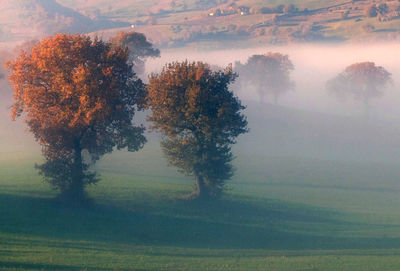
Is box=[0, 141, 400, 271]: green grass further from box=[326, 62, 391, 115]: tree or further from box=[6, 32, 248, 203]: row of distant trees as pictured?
box=[326, 62, 391, 115]: tree

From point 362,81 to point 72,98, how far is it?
116564mm

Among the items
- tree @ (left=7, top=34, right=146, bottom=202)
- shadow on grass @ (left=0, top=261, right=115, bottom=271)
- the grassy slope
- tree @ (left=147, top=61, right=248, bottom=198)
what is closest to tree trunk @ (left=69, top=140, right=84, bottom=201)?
tree @ (left=7, top=34, right=146, bottom=202)

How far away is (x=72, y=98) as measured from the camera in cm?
3800

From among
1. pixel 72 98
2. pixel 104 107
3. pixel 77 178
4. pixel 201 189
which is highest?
pixel 72 98

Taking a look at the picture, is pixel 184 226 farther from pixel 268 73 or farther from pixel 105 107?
pixel 268 73

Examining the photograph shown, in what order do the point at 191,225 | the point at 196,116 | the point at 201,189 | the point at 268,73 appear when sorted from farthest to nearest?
the point at 268,73
the point at 201,189
the point at 196,116
the point at 191,225

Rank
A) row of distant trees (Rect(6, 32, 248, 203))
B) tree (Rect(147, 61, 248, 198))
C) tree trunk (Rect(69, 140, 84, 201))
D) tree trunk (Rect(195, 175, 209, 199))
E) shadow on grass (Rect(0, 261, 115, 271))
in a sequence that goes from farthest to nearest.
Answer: tree trunk (Rect(195, 175, 209, 199))
tree (Rect(147, 61, 248, 198))
tree trunk (Rect(69, 140, 84, 201))
row of distant trees (Rect(6, 32, 248, 203))
shadow on grass (Rect(0, 261, 115, 271))

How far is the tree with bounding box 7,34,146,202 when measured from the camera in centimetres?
3697

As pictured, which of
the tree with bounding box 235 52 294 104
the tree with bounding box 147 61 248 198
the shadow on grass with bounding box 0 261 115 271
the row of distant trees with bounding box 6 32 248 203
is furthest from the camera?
the tree with bounding box 235 52 294 104

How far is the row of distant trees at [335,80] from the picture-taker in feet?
443

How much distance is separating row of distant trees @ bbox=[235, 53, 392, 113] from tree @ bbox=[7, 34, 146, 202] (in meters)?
101

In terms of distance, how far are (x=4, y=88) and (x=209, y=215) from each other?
84.2 metres

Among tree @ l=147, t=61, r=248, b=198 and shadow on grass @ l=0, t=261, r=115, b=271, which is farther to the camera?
tree @ l=147, t=61, r=248, b=198

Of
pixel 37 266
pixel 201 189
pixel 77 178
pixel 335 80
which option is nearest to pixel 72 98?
pixel 77 178
